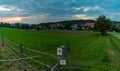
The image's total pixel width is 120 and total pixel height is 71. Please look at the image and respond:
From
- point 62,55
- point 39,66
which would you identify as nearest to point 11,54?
point 39,66

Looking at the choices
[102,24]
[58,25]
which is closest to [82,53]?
[58,25]

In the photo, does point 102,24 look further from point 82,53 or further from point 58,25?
point 82,53

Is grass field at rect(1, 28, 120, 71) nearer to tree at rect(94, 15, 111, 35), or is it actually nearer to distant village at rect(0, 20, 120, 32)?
distant village at rect(0, 20, 120, 32)

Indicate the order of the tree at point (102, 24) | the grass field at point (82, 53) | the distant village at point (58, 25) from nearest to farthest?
the grass field at point (82, 53)
the distant village at point (58, 25)
the tree at point (102, 24)

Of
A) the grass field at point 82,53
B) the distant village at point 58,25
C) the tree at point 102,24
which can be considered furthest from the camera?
the tree at point 102,24

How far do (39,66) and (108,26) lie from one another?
7232 centimetres

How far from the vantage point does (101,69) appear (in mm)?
10383

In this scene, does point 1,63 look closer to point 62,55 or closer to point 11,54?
point 11,54

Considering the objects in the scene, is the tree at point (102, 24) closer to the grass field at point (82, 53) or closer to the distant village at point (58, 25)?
the distant village at point (58, 25)

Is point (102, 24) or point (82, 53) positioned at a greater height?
point (82, 53)

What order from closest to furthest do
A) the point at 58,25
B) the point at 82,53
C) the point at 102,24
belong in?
the point at 82,53
the point at 58,25
the point at 102,24

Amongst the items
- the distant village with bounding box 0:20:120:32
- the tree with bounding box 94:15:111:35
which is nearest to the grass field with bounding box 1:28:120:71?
the distant village with bounding box 0:20:120:32

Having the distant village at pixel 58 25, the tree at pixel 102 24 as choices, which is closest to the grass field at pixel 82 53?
the distant village at pixel 58 25

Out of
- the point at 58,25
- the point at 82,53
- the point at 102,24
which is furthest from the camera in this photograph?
the point at 102,24
